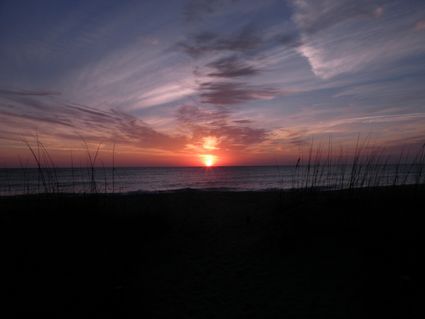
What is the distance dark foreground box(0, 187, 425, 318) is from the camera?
277 cm

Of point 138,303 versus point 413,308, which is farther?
point 138,303

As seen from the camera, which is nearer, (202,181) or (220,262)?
(220,262)

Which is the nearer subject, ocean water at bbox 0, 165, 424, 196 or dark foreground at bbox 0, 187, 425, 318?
dark foreground at bbox 0, 187, 425, 318

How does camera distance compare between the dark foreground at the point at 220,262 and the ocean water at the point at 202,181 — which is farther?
the ocean water at the point at 202,181

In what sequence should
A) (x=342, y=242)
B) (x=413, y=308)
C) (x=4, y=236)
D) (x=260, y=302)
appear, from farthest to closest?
(x=342, y=242) < (x=4, y=236) < (x=260, y=302) < (x=413, y=308)

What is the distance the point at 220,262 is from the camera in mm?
3979

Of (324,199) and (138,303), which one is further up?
(324,199)

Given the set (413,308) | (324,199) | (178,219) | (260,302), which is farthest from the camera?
(178,219)

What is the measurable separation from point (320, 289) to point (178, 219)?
3671 mm

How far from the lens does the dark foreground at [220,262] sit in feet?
9.08

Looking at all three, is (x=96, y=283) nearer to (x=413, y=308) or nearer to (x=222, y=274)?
(x=222, y=274)

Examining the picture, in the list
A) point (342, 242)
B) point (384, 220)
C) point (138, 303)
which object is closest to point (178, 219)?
point (138, 303)

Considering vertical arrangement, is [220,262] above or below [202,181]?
below

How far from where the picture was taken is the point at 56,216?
3727 millimetres
